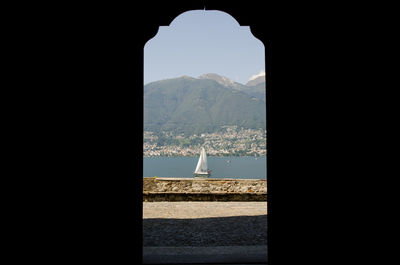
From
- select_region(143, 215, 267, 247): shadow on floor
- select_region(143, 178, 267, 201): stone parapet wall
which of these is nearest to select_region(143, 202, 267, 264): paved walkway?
select_region(143, 215, 267, 247): shadow on floor

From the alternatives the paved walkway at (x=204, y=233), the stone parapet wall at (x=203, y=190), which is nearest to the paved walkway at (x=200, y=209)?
the paved walkway at (x=204, y=233)

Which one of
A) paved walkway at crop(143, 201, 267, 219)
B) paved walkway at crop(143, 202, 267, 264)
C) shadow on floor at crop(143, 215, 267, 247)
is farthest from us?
paved walkway at crop(143, 201, 267, 219)

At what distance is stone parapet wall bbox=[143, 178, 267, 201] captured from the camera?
40.9 ft

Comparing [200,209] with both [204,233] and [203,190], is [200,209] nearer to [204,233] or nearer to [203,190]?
[203,190]

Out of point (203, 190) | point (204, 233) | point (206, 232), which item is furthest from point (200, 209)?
point (204, 233)

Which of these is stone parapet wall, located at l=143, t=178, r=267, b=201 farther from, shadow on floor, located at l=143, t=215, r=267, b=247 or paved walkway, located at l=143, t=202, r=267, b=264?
shadow on floor, located at l=143, t=215, r=267, b=247

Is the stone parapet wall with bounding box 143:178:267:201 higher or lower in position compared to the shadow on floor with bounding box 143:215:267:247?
higher

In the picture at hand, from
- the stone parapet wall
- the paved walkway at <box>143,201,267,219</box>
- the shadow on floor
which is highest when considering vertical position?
the stone parapet wall

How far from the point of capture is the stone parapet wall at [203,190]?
40.9ft

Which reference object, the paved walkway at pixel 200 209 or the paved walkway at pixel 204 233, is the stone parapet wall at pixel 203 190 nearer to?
the paved walkway at pixel 200 209
